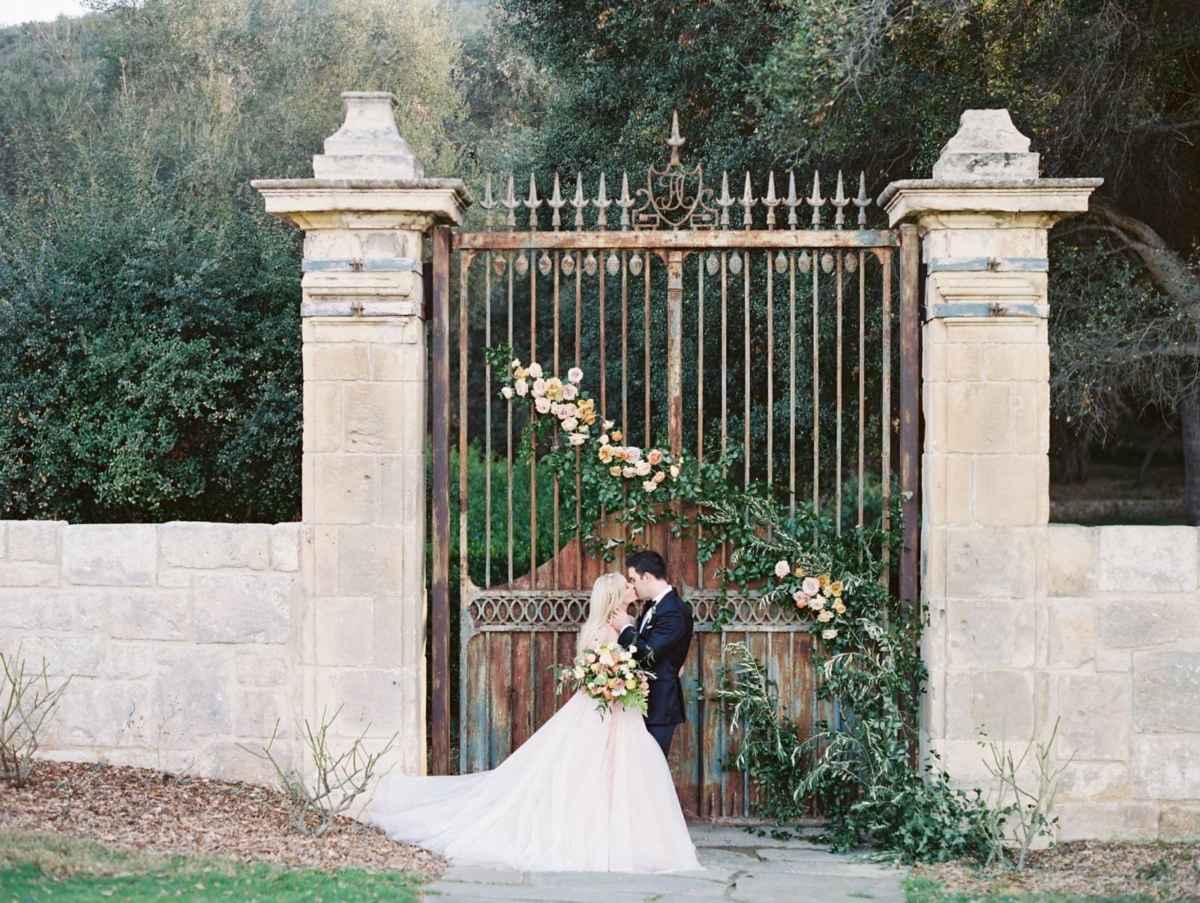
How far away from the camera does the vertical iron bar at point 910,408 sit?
5660mm

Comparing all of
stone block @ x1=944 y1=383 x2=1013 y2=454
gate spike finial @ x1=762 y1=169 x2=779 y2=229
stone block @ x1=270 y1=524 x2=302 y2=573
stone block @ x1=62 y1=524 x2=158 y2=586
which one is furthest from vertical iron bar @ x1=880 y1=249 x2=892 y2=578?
stone block @ x1=62 y1=524 x2=158 y2=586

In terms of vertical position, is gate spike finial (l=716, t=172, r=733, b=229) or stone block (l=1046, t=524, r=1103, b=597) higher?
gate spike finial (l=716, t=172, r=733, b=229)

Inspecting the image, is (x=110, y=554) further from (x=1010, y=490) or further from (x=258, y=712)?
(x=1010, y=490)

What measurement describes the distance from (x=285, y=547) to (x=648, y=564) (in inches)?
66.9

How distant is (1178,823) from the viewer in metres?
5.36

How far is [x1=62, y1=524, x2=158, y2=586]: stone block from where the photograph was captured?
5.62m

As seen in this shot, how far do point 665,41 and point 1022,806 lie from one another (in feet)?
23.6

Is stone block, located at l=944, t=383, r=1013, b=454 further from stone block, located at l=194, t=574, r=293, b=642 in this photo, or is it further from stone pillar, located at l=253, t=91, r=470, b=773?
stone block, located at l=194, t=574, r=293, b=642

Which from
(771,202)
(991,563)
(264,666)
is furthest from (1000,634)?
(264,666)

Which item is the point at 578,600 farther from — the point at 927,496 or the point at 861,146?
the point at 861,146

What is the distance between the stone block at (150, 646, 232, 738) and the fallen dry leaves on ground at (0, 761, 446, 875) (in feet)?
0.87

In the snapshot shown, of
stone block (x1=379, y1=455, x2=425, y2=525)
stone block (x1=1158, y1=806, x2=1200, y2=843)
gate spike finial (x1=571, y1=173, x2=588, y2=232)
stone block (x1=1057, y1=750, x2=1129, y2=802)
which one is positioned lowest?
stone block (x1=1158, y1=806, x2=1200, y2=843)

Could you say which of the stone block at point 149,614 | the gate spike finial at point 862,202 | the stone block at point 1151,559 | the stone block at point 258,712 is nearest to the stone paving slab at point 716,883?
the stone block at point 258,712

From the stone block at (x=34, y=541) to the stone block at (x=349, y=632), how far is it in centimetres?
142
